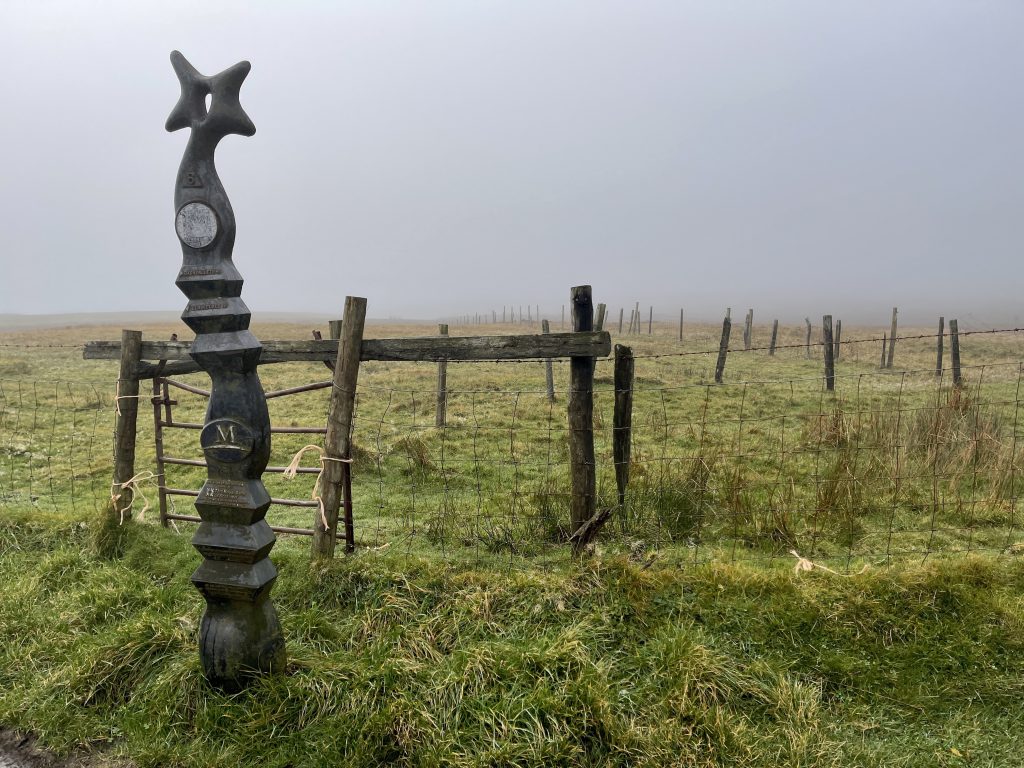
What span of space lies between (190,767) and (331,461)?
82.7 inches

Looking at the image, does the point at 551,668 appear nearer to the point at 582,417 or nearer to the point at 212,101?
the point at 582,417

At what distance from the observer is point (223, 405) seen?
3.09 meters

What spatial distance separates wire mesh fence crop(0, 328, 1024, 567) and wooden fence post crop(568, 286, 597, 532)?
1.97ft

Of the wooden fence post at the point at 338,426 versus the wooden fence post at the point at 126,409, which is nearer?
the wooden fence post at the point at 338,426

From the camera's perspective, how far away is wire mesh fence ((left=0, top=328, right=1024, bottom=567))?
5.11m

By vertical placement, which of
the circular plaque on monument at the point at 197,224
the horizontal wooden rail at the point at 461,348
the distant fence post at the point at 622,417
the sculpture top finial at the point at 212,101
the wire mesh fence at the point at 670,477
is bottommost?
the wire mesh fence at the point at 670,477

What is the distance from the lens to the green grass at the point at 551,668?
2.90m

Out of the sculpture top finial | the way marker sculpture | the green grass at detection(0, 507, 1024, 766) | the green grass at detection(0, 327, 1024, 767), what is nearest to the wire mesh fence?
the green grass at detection(0, 327, 1024, 767)

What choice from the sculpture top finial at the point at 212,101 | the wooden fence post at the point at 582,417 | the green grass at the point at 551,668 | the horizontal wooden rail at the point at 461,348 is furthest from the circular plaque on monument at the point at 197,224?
the wooden fence post at the point at 582,417

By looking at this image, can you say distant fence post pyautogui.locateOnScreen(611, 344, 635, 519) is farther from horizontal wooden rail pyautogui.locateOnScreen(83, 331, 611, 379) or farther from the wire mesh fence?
horizontal wooden rail pyautogui.locateOnScreen(83, 331, 611, 379)

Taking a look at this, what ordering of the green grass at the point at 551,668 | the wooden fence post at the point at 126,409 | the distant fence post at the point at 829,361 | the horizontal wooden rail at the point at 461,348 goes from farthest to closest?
the distant fence post at the point at 829,361 → the wooden fence post at the point at 126,409 → the horizontal wooden rail at the point at 461,348 → the green grass at the point at 551,668

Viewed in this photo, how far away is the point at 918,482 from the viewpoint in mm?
6305

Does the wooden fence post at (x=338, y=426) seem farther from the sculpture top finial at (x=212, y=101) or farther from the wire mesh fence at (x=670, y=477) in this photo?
the sculpture top finial at (x=212, y=101)

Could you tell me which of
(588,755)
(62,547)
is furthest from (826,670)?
(62,547)
